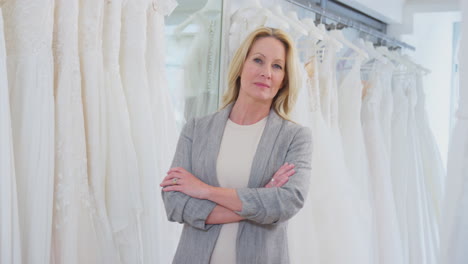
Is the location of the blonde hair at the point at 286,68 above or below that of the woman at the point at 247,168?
above

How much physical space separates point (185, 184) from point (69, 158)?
316 mm

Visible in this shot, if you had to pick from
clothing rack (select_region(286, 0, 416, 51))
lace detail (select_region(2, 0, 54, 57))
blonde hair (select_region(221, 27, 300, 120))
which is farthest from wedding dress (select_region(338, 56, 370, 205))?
lace detail (select_region(2, 0, 54, 57))

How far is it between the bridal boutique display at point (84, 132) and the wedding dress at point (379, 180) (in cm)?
123

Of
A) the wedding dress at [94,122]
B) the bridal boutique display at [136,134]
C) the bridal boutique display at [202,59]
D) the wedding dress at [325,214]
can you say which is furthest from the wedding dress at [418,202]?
the wedding dress at [94,122]

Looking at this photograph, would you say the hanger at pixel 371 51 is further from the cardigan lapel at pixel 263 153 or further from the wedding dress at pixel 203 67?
the cardigan lapel at pixel 263 153

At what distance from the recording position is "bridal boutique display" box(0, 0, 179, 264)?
1404 millimetres

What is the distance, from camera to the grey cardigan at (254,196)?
1462mm

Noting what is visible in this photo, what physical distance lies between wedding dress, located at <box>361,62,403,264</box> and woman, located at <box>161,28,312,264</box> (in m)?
1.11

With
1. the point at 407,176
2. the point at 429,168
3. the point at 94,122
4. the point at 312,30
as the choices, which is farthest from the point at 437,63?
the point at 94,122

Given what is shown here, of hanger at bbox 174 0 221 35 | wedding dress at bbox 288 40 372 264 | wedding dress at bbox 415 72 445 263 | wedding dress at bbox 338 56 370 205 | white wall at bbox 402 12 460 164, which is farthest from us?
white wall at bbox 402 12 460 164

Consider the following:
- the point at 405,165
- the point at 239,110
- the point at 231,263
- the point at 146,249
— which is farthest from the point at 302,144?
the point at 405,165

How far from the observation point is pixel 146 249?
5.57ft

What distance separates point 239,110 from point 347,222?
0.80 meters

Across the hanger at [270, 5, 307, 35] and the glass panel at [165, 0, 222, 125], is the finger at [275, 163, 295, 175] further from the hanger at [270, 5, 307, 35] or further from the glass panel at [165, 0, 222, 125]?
the hanger at [270, 5, 307, 35]
